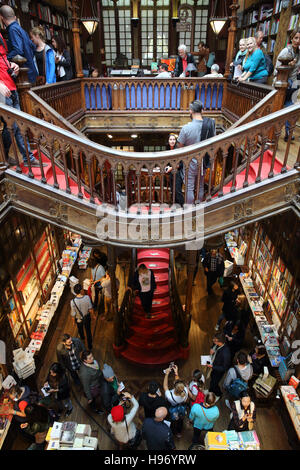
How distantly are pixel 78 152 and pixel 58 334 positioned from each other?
461 cm

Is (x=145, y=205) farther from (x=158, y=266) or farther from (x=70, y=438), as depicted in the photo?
(x=158, y=266)

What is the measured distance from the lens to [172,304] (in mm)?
6977

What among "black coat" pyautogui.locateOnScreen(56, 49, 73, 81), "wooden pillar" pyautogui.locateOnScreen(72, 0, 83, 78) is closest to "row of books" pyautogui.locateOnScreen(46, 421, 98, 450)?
"black coat" pyautogui.locateOnScreen(56, 49, 73, 81)

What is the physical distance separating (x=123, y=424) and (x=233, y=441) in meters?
1.48

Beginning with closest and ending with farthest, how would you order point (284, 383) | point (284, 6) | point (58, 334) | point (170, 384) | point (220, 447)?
1. point (220, 447)
2. point (284, 383)
3. point (170, 384)
4. point (58, 334)
5. point (284, 6)

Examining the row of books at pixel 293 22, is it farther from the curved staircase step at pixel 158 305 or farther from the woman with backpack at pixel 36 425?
the woman with backpack at pixel 36 425

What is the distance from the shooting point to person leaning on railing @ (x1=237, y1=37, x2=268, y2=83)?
247 inches

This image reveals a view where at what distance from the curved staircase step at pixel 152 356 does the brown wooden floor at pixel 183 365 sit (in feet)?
0.40

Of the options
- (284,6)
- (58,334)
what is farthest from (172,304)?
(284,6)

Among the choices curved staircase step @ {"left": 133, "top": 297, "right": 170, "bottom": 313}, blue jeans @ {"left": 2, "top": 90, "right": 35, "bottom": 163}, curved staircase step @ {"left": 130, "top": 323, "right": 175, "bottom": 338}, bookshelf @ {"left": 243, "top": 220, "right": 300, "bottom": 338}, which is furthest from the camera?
curved staircase step @ {"left": 133, "top": 297, "right": 170, "bottom": 313}

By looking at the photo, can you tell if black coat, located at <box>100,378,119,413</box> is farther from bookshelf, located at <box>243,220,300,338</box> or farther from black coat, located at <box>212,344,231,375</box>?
bookshelf, located at <box>243,220,300,338</box>

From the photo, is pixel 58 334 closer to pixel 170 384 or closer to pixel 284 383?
pixel 170 384

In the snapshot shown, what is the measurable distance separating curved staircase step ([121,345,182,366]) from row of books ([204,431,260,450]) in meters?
2.02

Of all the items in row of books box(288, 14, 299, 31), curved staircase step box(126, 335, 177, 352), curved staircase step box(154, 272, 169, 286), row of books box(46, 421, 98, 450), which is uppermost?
row of books box(288, 14, 299, 31)
